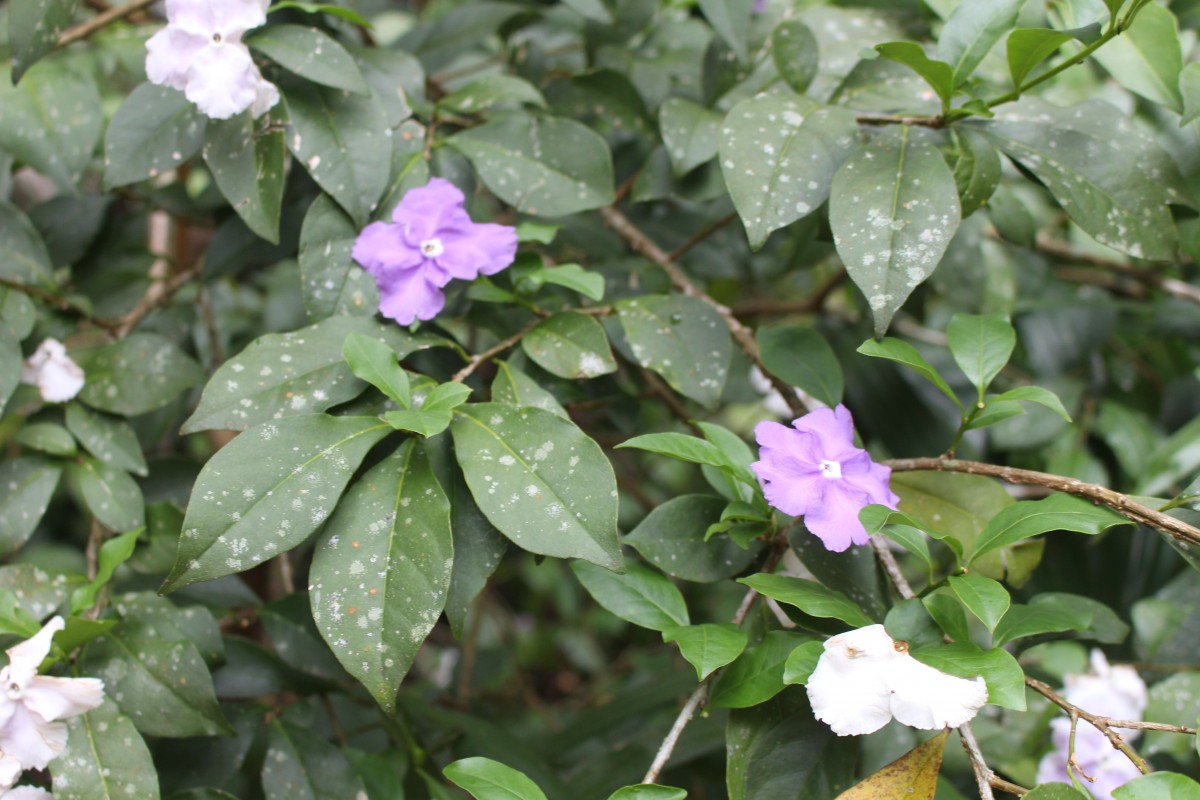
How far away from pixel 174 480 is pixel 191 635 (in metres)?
0.25

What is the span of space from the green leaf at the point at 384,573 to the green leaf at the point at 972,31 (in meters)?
0.61

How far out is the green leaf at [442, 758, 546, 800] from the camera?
0.70 meters

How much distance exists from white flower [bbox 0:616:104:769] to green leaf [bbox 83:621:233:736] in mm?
76

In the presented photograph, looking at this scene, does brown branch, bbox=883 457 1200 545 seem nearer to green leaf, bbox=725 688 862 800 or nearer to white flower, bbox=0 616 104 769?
green leaf, bbox=725 688 862 800

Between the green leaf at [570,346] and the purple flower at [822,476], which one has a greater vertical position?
the green leaf at [570,346]

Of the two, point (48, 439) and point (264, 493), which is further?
point (48, 439)

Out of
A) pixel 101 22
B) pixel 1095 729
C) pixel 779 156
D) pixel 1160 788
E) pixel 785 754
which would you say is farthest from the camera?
pixel 101 22

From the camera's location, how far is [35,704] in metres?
0.74

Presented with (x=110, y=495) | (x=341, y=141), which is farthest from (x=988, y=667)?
(x=110, y=495)

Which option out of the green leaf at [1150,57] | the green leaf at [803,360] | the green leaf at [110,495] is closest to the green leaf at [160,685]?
the green leaf at [110,495]

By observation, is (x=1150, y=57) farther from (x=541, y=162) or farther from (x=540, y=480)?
(x=540, y=480)

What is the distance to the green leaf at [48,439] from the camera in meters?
1.00

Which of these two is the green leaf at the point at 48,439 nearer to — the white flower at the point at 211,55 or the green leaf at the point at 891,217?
the white flower at the point at 211,55

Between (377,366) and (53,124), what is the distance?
1.99 feet
